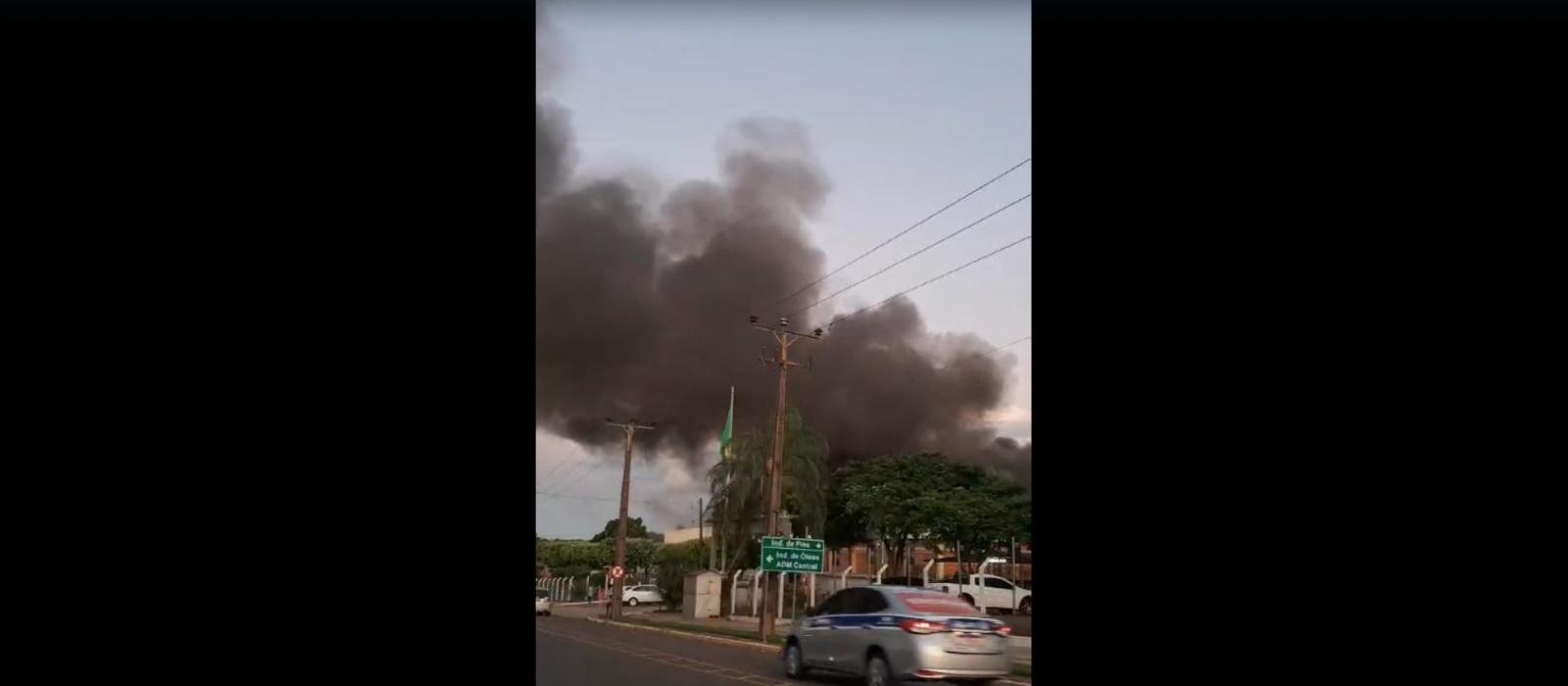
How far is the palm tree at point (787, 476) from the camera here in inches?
1110

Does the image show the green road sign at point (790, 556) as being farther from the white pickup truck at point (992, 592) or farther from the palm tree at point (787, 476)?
the palm tree at point (787, 476)

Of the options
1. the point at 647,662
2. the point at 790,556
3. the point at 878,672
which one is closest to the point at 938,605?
the point at 878,672

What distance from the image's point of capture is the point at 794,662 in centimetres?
998

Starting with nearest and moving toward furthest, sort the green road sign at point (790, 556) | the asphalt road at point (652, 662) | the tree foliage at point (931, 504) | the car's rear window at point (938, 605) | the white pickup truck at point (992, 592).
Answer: the car's rear window at point (938, 605), the asphalt road at point (652, 662), the green road sign at point (790, 556), the white pickup truck at point (992, 592), the tree foliage at point (931, 504)

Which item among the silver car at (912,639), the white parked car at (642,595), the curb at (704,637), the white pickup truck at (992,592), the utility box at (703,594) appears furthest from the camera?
the white parked car at (642,595)

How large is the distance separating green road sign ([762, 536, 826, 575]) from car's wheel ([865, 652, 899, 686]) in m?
8.58

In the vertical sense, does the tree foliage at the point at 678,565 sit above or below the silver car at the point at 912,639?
below

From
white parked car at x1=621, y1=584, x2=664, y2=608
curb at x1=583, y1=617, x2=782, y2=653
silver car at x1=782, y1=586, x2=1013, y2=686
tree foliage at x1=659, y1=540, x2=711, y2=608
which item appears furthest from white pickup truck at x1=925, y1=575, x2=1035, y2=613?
white parked car at x1=621, y1=584, x2=664, y2=608

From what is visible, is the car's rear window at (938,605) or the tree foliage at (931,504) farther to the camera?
the tree foliage at (931,504)

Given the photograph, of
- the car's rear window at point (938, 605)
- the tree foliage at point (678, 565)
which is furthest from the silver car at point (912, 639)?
the tree foliage at point (678, 565)

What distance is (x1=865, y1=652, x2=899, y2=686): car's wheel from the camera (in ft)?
27.2
